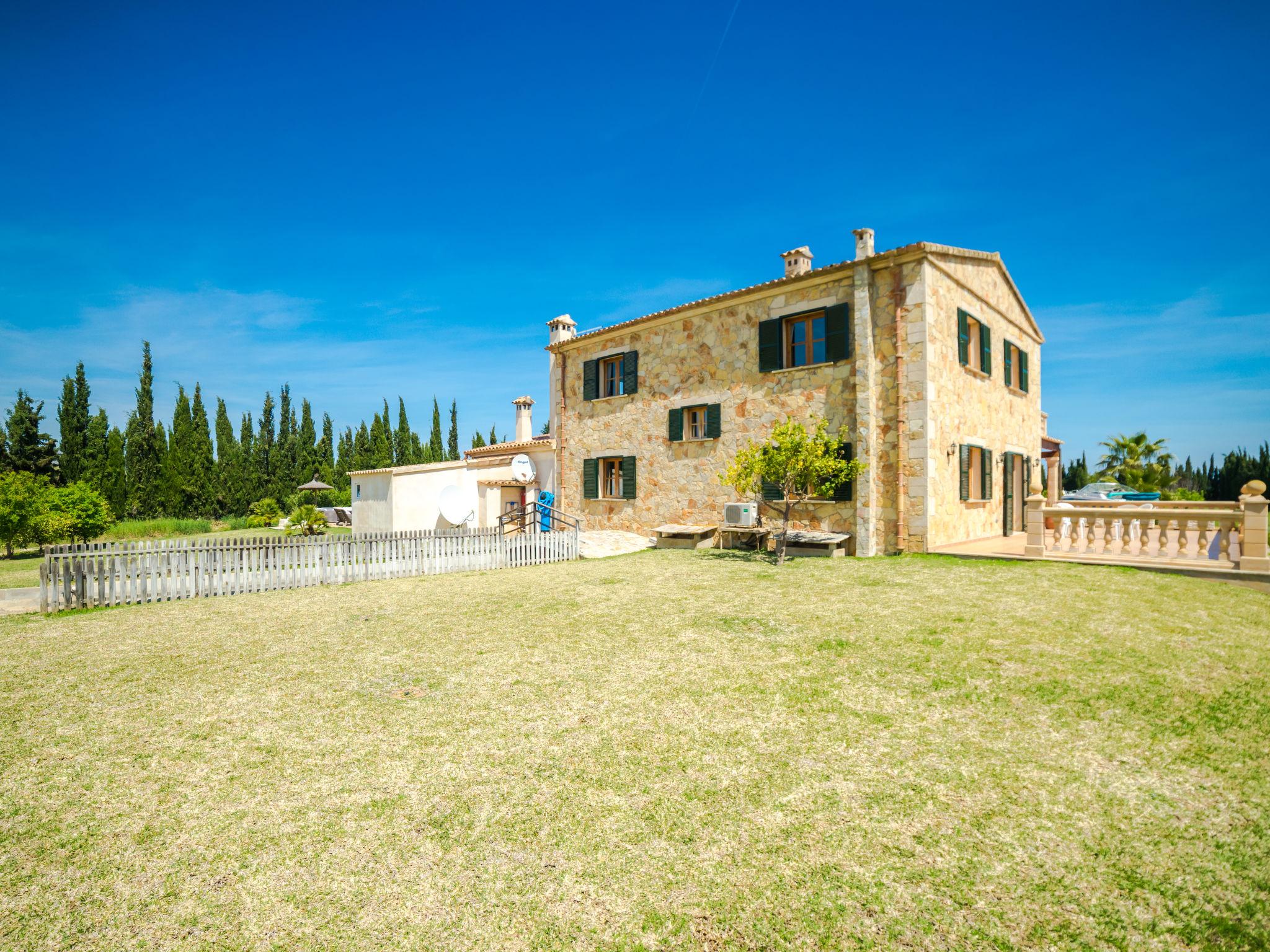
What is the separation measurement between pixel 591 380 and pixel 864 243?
9.24 meters

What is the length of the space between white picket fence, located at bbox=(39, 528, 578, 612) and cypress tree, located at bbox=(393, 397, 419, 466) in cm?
3420

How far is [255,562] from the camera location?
10.8 m

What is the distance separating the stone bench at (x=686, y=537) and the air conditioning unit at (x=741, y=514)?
3.17 feet

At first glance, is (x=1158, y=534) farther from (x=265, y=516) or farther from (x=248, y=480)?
(x=248, y=480)

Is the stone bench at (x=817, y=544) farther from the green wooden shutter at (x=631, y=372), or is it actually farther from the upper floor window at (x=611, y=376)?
the upper floor window at (x=611, y=376)

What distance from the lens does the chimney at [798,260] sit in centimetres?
1588

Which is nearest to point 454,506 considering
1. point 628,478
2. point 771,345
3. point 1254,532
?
point 628,478

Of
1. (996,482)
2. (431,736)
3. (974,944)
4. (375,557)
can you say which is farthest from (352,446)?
(974,944)

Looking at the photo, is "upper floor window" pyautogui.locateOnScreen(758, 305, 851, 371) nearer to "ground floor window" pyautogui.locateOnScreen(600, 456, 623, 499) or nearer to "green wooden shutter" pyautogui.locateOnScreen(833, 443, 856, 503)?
"green wooden shutter" pyautogui.locateOnScreen(833, 443, 856, 503)

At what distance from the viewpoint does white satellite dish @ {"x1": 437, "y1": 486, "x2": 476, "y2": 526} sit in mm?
21109

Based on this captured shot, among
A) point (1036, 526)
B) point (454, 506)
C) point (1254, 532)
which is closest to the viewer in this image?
point (1254, 532)

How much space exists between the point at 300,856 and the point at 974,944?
3.09 metres

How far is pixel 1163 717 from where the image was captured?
4512 mm

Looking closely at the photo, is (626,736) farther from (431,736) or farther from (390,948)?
(390,948)
